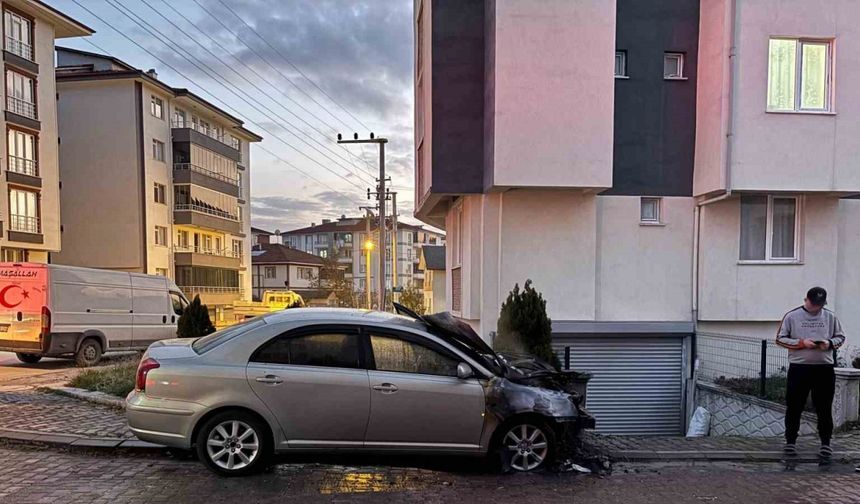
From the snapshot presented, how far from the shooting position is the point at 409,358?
17.9 feet

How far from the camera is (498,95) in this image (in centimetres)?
1012

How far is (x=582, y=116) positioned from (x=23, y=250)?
93.3 ft

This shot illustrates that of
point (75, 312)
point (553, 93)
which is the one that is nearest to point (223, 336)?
point (553, 93)

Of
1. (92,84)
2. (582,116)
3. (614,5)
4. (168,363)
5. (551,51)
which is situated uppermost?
(92,84)

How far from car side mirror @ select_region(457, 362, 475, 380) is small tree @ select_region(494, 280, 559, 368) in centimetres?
290

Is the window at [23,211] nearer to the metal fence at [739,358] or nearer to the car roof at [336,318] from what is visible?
the car roof at [336,318]

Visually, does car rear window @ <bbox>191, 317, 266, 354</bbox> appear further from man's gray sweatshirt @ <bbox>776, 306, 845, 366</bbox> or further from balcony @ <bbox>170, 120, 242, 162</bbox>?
balcony @ <bbox>170, 120, 242, 162</bbox>

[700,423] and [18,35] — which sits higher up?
[18,35]

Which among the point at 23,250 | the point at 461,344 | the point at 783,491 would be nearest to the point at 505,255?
the point at 461,344

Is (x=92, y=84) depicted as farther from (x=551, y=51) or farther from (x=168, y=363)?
(x=168, y=363)

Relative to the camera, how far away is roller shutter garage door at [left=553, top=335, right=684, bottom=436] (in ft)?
36.1

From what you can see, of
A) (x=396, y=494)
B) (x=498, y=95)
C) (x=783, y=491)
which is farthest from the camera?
(x=498, y=95)

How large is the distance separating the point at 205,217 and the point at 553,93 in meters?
34.4

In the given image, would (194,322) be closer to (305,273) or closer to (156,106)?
(156,106)
